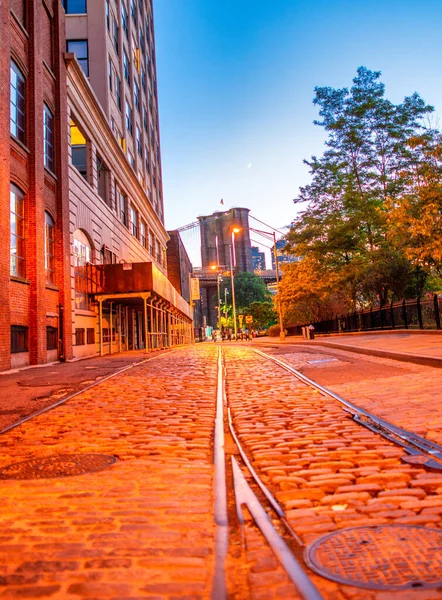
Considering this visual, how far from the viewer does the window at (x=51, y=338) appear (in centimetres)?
1883

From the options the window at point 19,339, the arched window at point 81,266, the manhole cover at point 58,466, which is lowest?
the manhole cover at point 58,466

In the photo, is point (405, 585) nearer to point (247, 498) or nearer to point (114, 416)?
point (247, 498)

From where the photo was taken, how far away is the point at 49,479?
3.95 m

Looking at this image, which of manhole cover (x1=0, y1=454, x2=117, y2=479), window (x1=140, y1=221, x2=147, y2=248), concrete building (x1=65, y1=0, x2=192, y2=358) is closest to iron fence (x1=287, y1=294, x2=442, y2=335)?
concrete building (x1=65, y1=0, x2=192, y2=358)

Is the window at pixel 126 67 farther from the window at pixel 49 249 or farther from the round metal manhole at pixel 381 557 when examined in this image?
the round metal manhole at pixel 381 557

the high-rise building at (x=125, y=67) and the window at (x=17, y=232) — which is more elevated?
the high-rise building at (x=125, y=67)

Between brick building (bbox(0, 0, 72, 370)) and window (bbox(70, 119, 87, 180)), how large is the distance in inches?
201

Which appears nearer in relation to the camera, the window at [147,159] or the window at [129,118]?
the window at [129,118]

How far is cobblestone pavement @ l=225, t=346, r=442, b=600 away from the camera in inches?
115

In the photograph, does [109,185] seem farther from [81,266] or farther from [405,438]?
[405,438]

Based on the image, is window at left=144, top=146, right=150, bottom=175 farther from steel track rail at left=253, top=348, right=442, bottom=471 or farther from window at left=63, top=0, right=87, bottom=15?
steel track rail at left=253, top=348, right=442, bottom=471

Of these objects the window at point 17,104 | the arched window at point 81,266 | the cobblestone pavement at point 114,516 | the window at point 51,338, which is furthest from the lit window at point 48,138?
the cobblestone pavement at point 114,516

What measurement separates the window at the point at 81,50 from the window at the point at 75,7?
1.70 meters

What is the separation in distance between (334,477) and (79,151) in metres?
26.9
